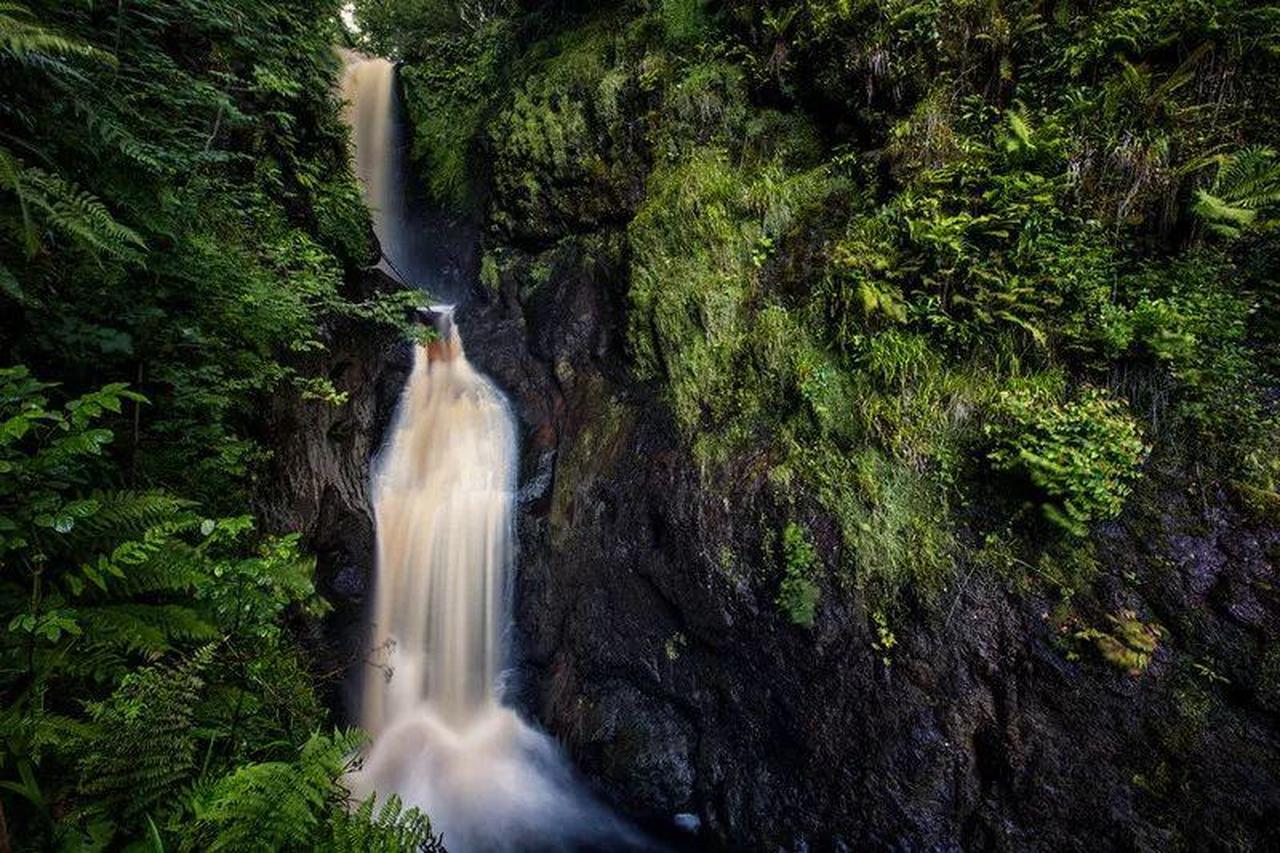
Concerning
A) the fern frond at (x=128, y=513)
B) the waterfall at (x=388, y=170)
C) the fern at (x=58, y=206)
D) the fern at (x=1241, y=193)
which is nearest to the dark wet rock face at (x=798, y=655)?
Answer: the fern at (x=1241, y=193)

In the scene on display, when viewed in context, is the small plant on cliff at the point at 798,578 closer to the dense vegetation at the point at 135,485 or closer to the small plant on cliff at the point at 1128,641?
the small plant on cliff at the point at 1128,641

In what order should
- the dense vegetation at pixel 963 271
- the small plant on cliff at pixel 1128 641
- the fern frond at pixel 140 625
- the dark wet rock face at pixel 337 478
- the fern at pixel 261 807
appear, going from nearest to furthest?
the fern at pixel 261 807
the fern frond at pixel 140 625
the small plant on cliff at pixel 1128 641
the dense vegetation at pixel 963 271
the dark wet rock face at pixel 337 478

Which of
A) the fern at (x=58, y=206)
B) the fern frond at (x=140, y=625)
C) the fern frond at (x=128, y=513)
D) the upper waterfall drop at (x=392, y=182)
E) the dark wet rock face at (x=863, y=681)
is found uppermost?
the upper waterfall drop at (x=392, y=182)

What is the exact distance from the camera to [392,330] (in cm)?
804

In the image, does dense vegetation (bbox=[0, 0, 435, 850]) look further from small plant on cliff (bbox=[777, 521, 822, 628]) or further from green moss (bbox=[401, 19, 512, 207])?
green moss (bbox=[401, 19, 512, 207])

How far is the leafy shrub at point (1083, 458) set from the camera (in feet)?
12.1

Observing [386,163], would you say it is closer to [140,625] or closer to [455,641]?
[455,641]

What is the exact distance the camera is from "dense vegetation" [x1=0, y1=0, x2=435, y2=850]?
184cm

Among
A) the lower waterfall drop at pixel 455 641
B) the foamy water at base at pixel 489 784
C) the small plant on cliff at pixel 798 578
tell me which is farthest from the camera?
the lower waterfall drop at pixel 455 641

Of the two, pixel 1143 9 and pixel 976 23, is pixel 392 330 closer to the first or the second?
pixel 976 23

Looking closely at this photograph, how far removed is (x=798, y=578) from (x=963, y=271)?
3142 mm

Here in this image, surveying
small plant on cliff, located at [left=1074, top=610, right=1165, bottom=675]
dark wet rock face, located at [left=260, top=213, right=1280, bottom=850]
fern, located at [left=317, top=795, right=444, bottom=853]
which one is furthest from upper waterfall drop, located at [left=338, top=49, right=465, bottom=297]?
small plant on cliff, located at [left=1074, top=610, right=1165, bottom=675]

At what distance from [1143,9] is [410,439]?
9.14 metres

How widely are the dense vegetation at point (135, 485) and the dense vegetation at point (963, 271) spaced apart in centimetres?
407
